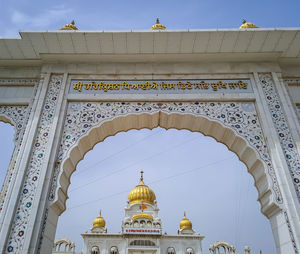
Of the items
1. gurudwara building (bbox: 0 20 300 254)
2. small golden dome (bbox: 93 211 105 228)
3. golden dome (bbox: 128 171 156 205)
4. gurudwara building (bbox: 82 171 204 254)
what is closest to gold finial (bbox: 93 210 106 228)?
small golden dome (bbox: 93 211 105 228)

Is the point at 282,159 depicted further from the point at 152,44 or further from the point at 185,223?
the point at 185,223

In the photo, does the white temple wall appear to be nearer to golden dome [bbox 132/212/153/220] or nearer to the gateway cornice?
the gateway cornice

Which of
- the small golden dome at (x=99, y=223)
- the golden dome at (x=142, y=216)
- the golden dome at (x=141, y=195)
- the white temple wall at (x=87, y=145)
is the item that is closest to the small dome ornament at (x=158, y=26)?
the white temple wall at (x=87, y=145)

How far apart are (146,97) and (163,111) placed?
1.27 feet

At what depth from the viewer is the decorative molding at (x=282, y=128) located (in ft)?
12.2

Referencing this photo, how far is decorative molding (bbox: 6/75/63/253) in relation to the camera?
10.7 ft

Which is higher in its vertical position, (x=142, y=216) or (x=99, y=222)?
(x=99, y=222)

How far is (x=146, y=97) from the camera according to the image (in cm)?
448

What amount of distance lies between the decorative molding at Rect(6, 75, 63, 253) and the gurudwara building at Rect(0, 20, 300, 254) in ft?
0.05

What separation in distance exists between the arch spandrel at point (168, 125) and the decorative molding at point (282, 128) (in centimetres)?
26

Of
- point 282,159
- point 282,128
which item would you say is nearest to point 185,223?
point 282,128

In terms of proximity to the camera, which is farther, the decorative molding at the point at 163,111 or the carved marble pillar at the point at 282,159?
the decorative molding at the point at 163,111

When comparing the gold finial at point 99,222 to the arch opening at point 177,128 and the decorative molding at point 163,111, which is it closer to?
the arch opening at point 177,128

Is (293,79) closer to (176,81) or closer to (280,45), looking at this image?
(280,45)
